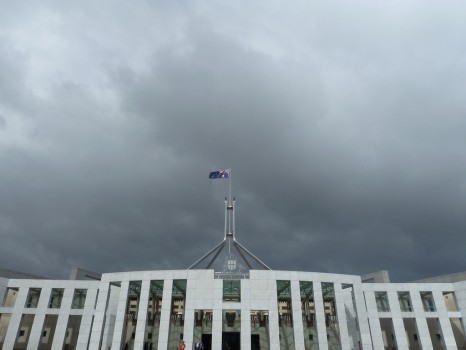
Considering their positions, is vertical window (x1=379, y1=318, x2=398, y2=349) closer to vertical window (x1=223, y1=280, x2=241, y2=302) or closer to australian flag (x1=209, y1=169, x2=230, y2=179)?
vertical window (x1=223, y1=280, x2=241, y2=302)

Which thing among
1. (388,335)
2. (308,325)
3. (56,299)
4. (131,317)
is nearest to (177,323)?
(131,317)

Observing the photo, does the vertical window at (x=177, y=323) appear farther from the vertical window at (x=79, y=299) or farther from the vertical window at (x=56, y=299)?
the vertical window at (x=56, y=299)

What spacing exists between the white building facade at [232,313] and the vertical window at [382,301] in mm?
145

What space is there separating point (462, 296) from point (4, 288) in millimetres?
70683

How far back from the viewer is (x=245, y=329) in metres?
43.8

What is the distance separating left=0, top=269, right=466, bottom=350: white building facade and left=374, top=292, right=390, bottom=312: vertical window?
0.15 metres

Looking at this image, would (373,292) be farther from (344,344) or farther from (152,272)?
(152,272)

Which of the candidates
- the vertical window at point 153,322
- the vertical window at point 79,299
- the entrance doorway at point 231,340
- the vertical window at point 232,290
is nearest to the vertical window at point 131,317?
the vertical window at point 153,322

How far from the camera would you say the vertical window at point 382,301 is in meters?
54.1

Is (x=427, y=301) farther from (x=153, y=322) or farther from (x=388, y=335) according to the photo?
(x=153, y=322)

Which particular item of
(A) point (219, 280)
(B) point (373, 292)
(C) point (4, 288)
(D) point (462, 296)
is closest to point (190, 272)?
(A) point (219, 280)

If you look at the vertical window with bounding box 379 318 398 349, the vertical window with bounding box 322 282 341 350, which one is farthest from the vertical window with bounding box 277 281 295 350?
the vertical window with bounding box 379 318 398 349

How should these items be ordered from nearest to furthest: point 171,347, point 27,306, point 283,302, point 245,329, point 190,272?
point 245,329
point 190,272
point 171,347
point 27,306
point 283,302

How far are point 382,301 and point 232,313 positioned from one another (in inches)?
930
